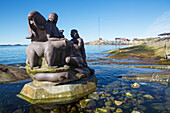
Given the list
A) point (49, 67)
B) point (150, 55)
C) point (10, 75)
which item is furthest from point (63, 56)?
point (150, 55)

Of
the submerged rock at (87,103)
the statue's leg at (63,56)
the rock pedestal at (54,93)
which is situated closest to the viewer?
the submerged rock at (87,103)

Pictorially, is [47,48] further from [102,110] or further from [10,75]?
[10,75]

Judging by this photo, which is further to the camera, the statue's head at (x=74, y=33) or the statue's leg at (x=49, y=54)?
the statue's head at (x=74, y=33)

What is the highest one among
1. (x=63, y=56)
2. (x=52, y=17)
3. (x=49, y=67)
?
(x=52, y=17)

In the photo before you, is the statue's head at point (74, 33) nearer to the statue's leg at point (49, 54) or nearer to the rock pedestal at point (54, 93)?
the statue's leg at point (49, 54)

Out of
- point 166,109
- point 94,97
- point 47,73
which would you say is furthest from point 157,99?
point 47,73

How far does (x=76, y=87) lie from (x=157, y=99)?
3.21m

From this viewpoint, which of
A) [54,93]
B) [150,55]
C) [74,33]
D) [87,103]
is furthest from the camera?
[150,55]

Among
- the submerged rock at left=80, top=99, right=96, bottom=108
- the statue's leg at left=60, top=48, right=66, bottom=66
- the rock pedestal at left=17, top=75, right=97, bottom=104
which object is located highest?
the statue's leg at left=60, top=48, right=66, bottom=66

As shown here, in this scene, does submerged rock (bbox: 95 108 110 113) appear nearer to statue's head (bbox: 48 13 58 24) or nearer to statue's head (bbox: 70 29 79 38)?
statue's head (bbox: 70 29 79 38)

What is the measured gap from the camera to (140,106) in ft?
13.6

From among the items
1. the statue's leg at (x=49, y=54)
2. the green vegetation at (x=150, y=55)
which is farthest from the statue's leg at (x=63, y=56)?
the green vegetation at (x=150, y=55)

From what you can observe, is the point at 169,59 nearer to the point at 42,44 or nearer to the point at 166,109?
the point at 166,109

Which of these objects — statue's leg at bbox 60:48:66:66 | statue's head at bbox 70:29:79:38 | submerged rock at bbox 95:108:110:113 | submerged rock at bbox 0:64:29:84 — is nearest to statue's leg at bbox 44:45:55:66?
statue's leg at bbox 60:48:66:66
